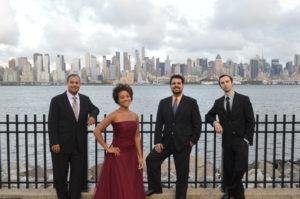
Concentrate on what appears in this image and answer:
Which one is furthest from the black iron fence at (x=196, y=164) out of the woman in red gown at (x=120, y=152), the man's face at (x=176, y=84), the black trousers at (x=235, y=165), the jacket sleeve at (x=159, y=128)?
the woman in red gown at (x=120, y=152)

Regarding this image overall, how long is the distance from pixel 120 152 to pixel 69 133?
3.36ft

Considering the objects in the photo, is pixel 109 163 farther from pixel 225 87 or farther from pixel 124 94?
pixel 225 87

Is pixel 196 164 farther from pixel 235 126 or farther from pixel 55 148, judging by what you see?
pixel 55 148

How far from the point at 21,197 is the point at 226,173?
3940 millimetres

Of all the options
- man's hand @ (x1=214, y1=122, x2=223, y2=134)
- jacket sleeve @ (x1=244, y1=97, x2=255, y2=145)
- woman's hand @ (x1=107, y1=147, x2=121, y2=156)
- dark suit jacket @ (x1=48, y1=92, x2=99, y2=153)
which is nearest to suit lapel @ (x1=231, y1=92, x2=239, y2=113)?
jacket sleeve @ (x1=244, y1=97, x2=255, y2=145)

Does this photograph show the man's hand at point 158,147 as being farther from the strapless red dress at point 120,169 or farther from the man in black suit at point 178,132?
the strapless red dress at point 120,169

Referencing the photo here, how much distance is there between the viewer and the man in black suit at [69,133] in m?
5.23

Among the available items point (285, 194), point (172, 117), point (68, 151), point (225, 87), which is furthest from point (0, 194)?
point (285, 194)

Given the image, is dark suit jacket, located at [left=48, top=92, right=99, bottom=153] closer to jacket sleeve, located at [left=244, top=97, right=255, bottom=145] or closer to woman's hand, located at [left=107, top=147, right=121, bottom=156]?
woman's hand, located at [left=107, top=147, right=121, bottom=156]

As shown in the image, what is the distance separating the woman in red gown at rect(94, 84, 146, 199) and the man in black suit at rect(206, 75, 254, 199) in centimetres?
159

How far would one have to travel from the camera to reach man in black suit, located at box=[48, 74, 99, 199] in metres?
5.23

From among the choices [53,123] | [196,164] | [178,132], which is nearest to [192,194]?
[196,164]

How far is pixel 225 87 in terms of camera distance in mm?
5316

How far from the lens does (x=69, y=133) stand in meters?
5.26
